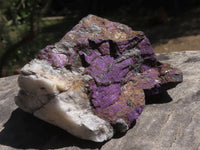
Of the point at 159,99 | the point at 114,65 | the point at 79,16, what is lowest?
the point at 79,16

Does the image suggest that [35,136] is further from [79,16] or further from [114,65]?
[79,16]

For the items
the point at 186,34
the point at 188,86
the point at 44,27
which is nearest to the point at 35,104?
the point at 188,86

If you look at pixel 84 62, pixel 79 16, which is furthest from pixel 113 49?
pixel 79 16

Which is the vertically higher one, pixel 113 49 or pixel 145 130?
pixel 113 49

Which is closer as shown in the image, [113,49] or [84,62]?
[84,62]

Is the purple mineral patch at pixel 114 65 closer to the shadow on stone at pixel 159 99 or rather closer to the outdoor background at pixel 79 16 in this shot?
the shadow on stone at pixel 159 99

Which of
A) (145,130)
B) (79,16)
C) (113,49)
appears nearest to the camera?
(145,130)

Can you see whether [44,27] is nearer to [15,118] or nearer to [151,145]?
[15,118]
